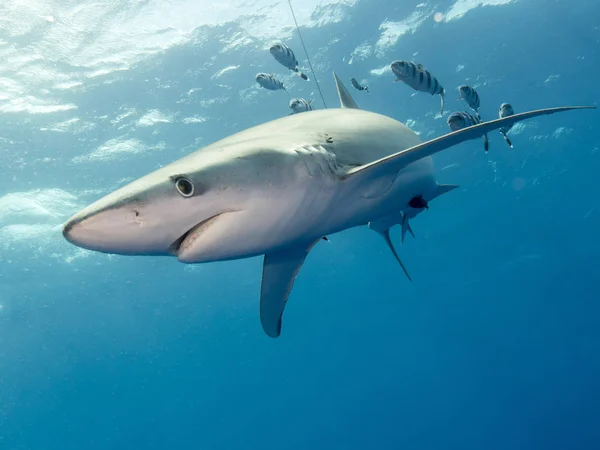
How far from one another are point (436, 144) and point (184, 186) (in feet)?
5.11

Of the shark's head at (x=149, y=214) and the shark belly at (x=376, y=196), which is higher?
the shark's head at (x=149, y=214)

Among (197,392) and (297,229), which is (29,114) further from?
(197,392)

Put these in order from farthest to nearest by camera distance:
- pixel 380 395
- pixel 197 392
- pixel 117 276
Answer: pixel 380 395 < pixel 197 392 < pixel 117 276

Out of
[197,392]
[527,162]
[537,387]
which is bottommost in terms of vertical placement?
[537,387]

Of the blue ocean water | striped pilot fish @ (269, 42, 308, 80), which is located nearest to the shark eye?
striped pilot fish @ (269, 42, 308, 80)

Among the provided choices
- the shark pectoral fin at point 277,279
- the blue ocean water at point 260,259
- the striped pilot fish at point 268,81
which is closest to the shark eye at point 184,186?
the shark pectoral fin at point 277,279

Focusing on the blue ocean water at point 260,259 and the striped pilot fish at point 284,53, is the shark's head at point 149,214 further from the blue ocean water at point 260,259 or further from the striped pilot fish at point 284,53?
the blue ocean water at point 260,259

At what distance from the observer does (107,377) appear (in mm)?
57219

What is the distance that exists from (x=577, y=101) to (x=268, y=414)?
11997 centimetres

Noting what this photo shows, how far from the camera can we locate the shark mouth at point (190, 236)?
1982 mm

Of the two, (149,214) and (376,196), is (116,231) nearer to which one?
(149,214)

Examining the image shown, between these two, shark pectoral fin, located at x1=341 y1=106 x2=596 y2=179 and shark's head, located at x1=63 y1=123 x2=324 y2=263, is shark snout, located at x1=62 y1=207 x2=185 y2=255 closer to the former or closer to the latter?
shark's head, located at x1=63 y1=123 x2=324 y2=263

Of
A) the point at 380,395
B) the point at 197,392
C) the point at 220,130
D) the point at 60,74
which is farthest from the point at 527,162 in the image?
the point at 380,395

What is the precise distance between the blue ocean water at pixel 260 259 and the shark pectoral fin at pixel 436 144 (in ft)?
41.7
